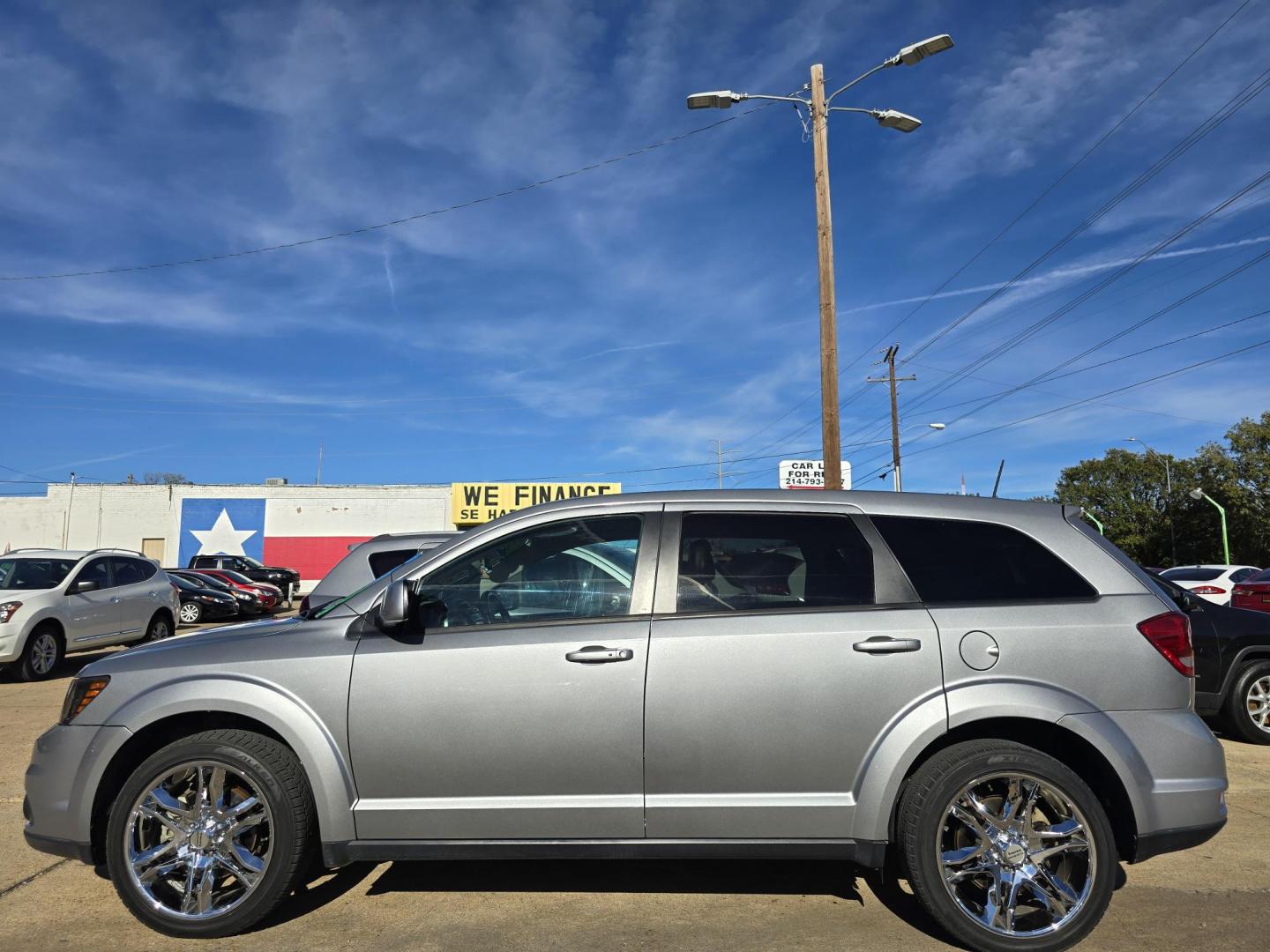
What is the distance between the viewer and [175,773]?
3.55 metres

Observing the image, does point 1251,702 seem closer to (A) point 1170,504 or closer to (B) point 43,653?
(B) point 43,653

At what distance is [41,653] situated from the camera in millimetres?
10828

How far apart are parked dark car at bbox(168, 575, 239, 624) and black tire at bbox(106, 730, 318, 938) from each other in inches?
792

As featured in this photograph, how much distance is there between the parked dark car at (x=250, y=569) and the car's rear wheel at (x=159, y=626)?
1909 cm

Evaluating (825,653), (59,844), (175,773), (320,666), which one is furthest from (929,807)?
(59,844)

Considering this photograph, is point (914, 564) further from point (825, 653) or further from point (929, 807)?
point (929, 807)

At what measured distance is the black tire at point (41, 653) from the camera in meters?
10.6

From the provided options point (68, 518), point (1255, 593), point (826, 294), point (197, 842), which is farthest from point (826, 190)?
point (68, 518)

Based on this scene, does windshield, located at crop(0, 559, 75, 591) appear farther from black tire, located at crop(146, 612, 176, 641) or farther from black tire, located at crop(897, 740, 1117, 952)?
black tire, located at crop(897, 740, 1117, 952)

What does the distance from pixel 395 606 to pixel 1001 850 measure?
8.38 ft

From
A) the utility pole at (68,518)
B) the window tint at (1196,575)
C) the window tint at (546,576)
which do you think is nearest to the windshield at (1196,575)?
the window tint at (1196,575)

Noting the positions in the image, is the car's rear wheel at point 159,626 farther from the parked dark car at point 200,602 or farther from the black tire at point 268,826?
the black tire at point 268,826

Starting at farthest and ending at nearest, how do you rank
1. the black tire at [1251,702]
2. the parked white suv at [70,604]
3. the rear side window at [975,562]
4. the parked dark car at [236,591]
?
the parked dark car at [236,591], the parked white suv at [70,604], the black tire at [1251,702], the rear side window at [975,562]

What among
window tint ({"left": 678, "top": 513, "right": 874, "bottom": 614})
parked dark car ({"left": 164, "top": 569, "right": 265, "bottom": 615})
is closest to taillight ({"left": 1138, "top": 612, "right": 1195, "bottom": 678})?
window tint ({"left": 678, "top": 513, "right": 874, "bottom": 614})
